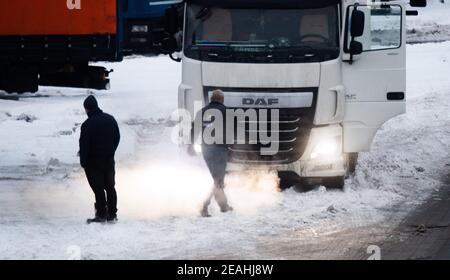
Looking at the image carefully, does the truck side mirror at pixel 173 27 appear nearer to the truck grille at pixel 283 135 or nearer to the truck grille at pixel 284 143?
the truck grille at pixel 283 135

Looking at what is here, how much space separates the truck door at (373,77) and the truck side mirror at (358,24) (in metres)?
0.28

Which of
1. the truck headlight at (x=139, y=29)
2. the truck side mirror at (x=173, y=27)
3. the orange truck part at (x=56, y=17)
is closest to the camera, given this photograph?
the truck side mirror at (x=173, y=27)

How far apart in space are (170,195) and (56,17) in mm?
12563

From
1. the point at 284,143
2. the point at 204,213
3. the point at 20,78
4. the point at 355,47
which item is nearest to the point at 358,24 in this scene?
the point at 355,47

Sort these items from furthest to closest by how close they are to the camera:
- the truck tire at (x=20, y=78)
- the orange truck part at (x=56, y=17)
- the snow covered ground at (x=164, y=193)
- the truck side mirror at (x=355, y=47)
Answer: the truck tire at (x=20, y=78) → the orange truck part at (x=56, y=17) → the truck side mirror at (x=355, y=47) → the snow covered ground at (x=164, y=193)

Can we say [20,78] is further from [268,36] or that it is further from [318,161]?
[318,161]

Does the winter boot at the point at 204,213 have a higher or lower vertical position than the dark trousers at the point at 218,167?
lower

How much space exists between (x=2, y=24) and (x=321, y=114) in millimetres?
13693

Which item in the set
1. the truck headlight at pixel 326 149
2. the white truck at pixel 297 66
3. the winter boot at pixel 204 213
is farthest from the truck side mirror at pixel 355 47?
the winter boot at pixel 204 213

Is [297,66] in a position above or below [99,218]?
above

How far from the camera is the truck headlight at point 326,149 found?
16.2 metres

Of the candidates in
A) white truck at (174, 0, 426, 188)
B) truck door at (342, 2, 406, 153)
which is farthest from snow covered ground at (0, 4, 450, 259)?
truck door at (342, 2, 406, 153)

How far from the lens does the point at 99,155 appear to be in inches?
558

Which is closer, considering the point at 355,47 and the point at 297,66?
the point at 297,66
